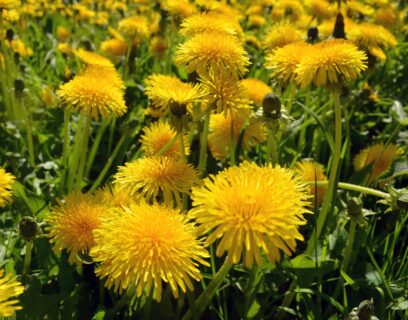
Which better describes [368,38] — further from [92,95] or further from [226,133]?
[92,95]

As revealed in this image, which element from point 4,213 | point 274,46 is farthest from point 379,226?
point 4,213

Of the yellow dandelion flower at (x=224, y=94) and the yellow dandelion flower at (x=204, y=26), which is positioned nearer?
the yellow dandelion flower at (x=224, y=94)

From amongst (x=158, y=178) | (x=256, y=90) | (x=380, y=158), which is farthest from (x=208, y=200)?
(x=380, y=158)

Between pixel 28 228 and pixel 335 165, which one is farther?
pixel 335 165

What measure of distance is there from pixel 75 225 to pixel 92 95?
531 millimetres

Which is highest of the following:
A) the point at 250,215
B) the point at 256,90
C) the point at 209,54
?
the point at 209,54

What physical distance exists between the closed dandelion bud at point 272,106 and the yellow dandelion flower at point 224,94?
2.5 inches

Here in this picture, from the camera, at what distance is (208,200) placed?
113 cm

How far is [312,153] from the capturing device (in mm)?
2600

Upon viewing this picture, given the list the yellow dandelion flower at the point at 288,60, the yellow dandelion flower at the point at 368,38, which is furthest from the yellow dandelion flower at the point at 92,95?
the yellow dandelion flower at the point at 368,38

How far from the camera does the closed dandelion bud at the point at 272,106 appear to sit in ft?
5.15

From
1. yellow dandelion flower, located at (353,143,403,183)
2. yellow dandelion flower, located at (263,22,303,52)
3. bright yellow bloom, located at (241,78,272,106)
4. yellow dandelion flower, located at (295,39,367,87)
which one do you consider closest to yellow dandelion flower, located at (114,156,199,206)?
yellow dandelion flower, located at (295,39,367,87)

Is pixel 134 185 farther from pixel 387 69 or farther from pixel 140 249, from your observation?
pixel 387 69

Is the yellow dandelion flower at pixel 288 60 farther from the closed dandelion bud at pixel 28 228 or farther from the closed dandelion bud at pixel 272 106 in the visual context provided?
the closed dandelion bud at pixel 28 228
